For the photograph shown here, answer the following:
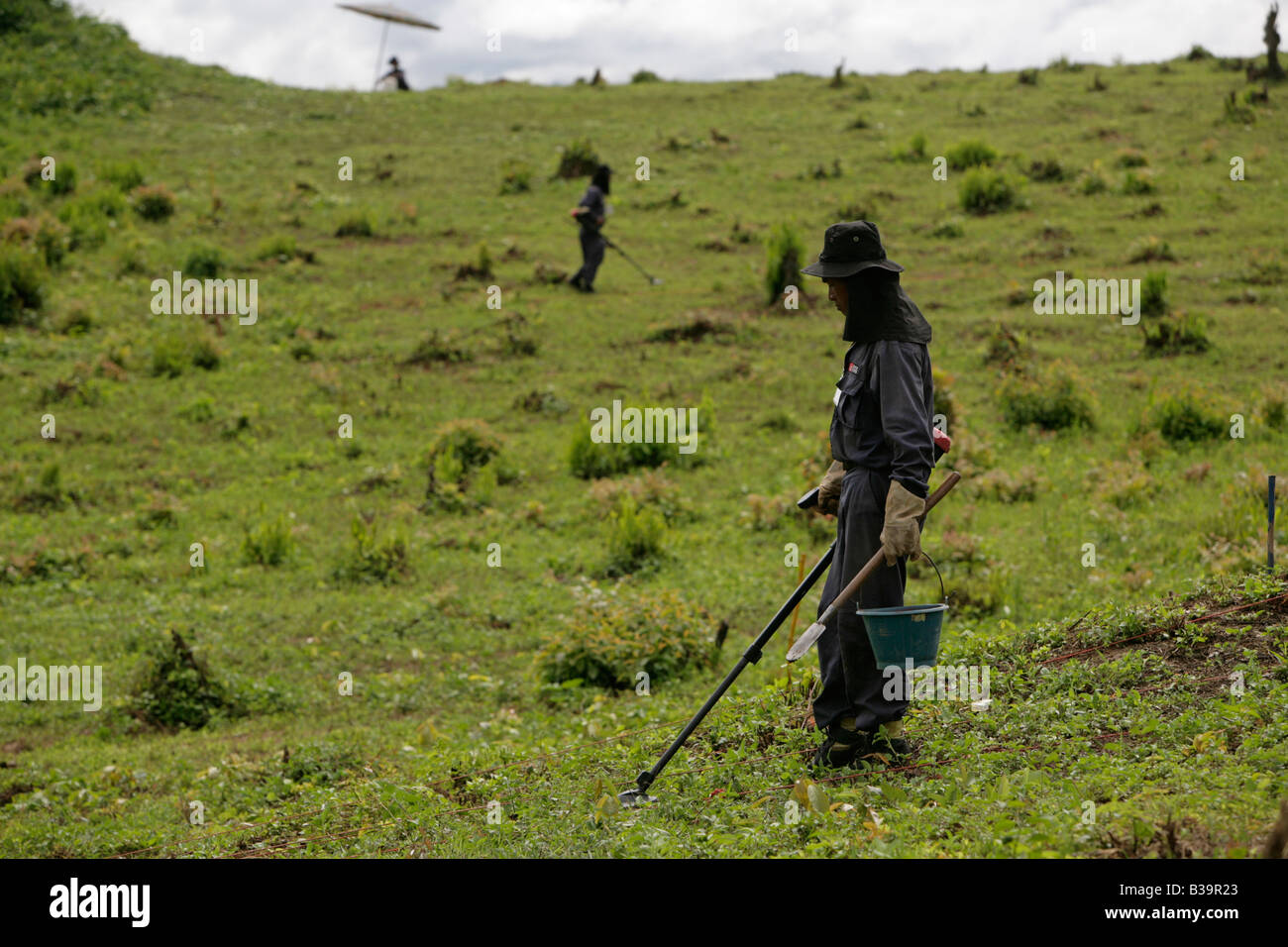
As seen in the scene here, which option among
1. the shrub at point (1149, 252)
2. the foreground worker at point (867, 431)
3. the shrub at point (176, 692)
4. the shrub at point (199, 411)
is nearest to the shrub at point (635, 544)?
the shrub at point (176, 692)

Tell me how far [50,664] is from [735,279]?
535 inches

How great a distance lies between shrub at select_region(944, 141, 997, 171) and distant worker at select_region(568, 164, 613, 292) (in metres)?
8.56

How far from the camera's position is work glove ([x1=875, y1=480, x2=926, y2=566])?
489cm

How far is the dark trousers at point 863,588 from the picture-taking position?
5.24 m

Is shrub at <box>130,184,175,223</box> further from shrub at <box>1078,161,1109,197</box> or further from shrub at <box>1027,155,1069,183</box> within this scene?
shrub at <box>1078,161,1109,197</box>

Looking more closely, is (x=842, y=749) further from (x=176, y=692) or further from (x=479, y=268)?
(x=479, y=268)

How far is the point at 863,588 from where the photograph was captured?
5.23 m

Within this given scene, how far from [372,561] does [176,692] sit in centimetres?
287

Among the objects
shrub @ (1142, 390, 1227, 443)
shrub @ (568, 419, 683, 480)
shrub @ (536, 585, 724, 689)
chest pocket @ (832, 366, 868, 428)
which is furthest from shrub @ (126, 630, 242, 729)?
shrub @ (1142, 390, 1227, 443)

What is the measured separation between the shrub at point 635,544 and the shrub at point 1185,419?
5.63m

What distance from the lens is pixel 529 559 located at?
11594 mm

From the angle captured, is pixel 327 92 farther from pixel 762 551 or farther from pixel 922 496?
pixel 922 496

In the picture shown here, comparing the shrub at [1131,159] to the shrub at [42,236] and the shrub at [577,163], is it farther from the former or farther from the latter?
the shrub at [42,236]

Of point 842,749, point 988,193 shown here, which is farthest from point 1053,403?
point 988,193
